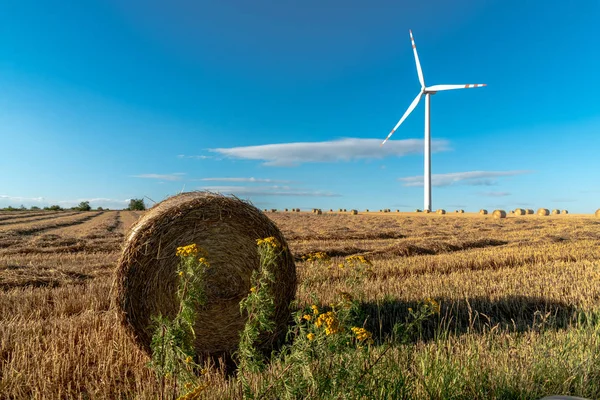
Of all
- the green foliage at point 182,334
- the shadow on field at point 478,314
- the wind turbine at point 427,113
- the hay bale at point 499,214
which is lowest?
the shadow on field at point 478,314

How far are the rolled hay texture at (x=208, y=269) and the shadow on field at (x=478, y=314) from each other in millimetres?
1782

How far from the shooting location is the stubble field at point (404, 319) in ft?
13.3

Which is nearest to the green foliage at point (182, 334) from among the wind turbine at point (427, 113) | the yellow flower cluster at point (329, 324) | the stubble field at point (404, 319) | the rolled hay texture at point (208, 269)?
A: the stubble field at point (404, 319)

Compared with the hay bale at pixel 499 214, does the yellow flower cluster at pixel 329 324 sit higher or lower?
lower

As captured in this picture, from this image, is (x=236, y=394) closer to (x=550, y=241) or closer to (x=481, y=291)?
(x=481, y=291)

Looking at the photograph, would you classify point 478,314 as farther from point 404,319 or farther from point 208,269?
point 208,269

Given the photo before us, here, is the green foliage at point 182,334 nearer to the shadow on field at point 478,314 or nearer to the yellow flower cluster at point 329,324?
the yellow flower cluster at point 329,324

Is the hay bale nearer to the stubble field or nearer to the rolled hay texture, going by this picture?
the stubble field

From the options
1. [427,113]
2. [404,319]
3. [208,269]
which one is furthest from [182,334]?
[427,113]

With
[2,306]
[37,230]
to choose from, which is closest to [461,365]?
[2,306]

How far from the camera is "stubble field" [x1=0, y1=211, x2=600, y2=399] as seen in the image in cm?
405

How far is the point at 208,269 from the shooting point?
19.8 feet

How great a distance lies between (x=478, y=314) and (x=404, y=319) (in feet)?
4.74

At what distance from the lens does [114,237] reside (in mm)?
19328
